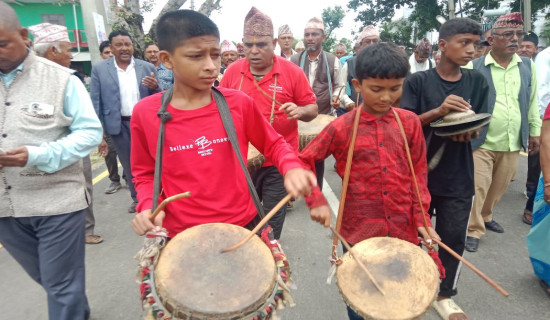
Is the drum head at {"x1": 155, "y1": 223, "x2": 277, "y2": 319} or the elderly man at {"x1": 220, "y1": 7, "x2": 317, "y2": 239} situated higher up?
the elderly man at {"x1": 220, "y1": 7, "x2": 317, "y2": 239}

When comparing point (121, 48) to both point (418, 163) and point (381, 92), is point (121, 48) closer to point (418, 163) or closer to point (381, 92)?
point (381, 92)

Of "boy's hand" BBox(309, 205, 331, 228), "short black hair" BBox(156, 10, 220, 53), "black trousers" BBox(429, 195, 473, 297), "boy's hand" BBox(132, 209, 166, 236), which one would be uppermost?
"short black hair" BBox(156, 10, 220, 53)

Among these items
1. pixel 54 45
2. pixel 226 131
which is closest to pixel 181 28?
pixel 226 131

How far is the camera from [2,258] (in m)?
3.98

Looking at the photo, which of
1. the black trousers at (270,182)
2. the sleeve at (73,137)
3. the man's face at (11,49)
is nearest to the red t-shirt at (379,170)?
the black trousers at (270,182)

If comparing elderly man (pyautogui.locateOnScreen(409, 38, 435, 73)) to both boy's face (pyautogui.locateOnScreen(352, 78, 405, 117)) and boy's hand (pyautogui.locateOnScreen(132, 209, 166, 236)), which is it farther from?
boy's hand (pyautogui.locateOnScreen(132, 209, 166, 236))

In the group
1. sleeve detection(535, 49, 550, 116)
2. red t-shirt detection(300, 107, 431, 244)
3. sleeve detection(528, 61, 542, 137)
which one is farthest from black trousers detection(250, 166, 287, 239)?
sleeve detection(535, 49, 550, 116)

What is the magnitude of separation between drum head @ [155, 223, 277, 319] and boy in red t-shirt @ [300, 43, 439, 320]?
72 centimetres

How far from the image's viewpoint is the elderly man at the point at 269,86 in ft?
10.9

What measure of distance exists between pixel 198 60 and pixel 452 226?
2032 millimetres

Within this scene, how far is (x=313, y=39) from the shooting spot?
18.2 ft

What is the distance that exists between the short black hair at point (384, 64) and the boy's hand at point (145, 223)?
1275 mm

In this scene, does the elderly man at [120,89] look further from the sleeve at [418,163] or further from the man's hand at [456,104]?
the man's hand at [456,104]

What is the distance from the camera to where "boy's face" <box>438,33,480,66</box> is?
2.47 meters
